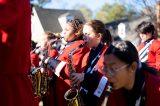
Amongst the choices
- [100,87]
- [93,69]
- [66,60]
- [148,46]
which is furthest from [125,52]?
[148,46]

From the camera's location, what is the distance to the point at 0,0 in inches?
126

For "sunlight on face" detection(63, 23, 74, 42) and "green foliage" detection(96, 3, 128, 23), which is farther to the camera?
"green foliage" detection(96, 3, 128, 23)

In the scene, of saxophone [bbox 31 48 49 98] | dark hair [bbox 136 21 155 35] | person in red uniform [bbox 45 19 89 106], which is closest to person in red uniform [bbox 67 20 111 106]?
person in red uniform [bbox 45 19 89 106]

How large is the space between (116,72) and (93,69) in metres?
1.47

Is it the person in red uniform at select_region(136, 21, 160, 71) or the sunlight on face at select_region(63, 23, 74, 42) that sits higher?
the sunlight on face at select_region(63, 23, 74, 42)

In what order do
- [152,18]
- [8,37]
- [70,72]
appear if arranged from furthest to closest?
1. [152,18]
2. [70,72]
3. [8,37]

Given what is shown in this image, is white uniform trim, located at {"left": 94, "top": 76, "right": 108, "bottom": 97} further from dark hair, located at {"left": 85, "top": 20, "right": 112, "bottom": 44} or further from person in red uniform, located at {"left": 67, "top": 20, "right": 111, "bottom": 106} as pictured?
dark hair, located at {"left": 85, "top": 20, "right": 112, "bottom": 44}

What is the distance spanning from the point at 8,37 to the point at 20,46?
4.5 inches

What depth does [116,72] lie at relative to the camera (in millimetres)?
3498

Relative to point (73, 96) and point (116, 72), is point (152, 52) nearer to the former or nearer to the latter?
point (73, 96)

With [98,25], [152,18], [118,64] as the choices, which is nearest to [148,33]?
[98,25]

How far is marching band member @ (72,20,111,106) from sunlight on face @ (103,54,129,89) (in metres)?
0.35

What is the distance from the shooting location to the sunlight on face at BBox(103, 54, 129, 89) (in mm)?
3488

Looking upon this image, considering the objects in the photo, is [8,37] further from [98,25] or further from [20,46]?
[98,25]
